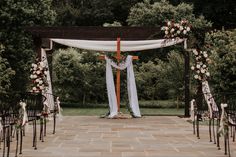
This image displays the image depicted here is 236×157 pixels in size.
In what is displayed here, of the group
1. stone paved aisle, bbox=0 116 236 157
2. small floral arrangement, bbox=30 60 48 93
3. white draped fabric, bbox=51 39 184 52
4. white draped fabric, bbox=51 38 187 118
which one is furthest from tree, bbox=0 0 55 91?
stone paved aisle, bbox=0 116 236 157

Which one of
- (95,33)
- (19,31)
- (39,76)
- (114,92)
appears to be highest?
(19,31)

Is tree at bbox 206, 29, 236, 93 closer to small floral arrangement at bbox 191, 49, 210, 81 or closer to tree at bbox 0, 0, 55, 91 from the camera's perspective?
small floral arrangement at bbox 191, 49, 210, 81

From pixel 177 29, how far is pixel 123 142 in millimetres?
5803

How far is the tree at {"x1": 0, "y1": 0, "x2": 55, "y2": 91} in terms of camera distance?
17.2m

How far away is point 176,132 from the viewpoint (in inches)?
378

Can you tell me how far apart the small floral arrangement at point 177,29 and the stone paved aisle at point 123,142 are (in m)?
2.98

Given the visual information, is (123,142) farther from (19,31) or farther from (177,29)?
(19,31)

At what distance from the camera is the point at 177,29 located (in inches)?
510

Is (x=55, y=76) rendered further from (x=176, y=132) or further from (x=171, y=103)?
(x=176, y=132)

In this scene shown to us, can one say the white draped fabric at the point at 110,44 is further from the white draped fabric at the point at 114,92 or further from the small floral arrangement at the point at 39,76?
the small floral arrangement at the point at 39,76

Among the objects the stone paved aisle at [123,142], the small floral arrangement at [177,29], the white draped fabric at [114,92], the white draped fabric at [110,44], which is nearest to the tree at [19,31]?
the white draped fabric at [110,44]

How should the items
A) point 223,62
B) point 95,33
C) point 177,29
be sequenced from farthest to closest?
1. point 223,62
2. point 95,33
3. point 177,29

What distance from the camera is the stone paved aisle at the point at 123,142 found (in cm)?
668

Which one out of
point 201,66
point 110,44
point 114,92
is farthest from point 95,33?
point 201,66
